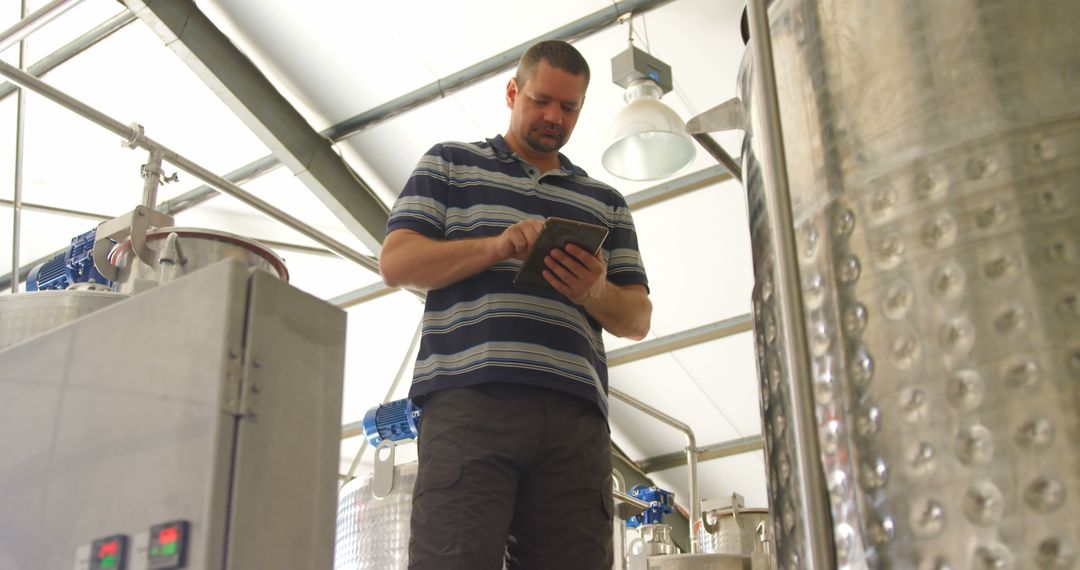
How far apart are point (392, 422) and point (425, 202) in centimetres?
117

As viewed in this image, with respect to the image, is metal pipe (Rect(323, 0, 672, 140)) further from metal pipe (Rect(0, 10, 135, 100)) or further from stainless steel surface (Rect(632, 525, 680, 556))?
stainless steel surface (Rect(632, 525, 680, 556))

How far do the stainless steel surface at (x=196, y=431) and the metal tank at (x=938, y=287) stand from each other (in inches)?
16.4

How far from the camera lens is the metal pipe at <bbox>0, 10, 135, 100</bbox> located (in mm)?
4770

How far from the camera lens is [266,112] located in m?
5.08

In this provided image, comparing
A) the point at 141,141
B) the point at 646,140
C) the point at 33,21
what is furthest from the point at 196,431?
the point at 646,140

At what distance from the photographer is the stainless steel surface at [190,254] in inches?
50.3

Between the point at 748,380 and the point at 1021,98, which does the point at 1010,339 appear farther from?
the point at 748,380

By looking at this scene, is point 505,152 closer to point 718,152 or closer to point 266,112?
point 718,152

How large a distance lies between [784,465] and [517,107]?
95cm

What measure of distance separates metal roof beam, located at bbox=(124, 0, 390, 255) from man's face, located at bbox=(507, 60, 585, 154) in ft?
11.1

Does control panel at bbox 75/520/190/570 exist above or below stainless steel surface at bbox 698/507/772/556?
below

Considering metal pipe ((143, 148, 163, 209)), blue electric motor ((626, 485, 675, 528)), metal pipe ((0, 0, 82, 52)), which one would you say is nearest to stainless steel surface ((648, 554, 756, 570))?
blue electric motor ((626, 485, 675, 528))

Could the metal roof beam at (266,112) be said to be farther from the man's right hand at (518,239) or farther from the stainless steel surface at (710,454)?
the man's right hand at (518,239)

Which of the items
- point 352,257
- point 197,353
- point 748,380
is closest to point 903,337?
point 197,353
